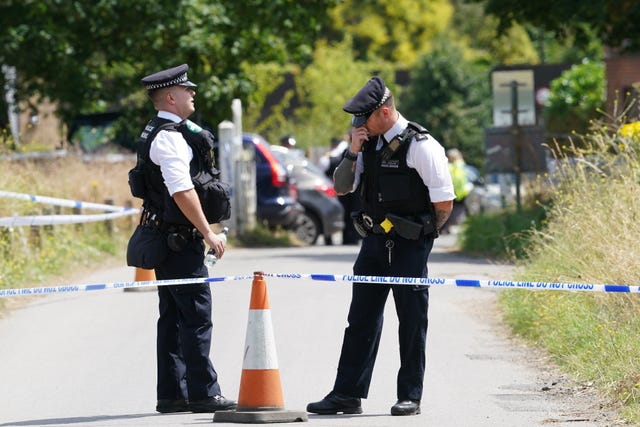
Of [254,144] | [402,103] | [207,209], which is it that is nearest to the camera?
[207,209]

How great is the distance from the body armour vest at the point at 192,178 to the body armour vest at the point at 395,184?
827mm

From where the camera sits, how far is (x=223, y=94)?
24672 mm

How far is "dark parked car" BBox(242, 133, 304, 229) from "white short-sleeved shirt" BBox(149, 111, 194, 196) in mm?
15700

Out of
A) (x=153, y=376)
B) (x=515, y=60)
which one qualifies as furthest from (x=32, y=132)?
(x=515, y=60)

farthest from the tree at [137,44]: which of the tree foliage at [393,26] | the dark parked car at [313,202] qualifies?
the tree foliage at [393,26]

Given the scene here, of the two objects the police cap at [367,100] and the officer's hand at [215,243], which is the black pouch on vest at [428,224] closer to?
the police cap at [367,100]

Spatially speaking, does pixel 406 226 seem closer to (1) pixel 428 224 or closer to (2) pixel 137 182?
(1) pixel 428 224

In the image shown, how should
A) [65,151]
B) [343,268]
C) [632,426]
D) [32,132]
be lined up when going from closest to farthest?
[632,426]
[343,268]
[65,151]
[32,132]

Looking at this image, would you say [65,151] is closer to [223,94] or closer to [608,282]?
[223,94]

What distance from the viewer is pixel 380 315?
8344 mm

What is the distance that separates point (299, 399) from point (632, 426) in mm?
2086

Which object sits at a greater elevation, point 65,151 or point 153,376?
point 65,151

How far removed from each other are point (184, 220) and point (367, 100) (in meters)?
1.21

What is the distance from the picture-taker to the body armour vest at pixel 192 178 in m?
8.20
